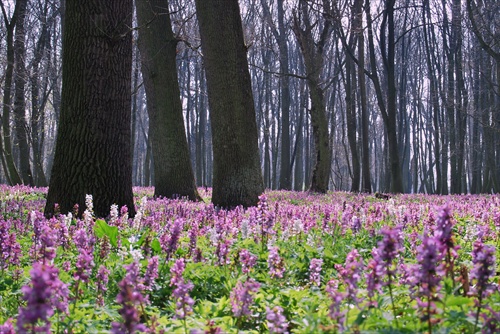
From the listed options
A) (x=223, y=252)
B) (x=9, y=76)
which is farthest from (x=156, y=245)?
(x=9, y=76)

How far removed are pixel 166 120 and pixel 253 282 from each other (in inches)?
421

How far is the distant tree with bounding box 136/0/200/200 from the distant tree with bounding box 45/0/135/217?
5011 millimetres

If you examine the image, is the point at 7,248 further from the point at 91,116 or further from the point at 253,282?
the point at 91,116

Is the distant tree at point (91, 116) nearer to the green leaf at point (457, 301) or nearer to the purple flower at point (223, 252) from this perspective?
the purple flower at point (223, 252)

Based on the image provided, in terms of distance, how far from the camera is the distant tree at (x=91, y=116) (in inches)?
275

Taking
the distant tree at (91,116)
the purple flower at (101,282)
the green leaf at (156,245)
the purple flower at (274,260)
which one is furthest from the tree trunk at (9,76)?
the purple flower at (274,260)

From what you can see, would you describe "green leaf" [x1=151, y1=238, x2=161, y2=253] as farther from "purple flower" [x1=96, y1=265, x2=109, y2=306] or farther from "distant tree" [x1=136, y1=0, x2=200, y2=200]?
"distant tree" [x1=136, y1=0, x2=200, y2=200]

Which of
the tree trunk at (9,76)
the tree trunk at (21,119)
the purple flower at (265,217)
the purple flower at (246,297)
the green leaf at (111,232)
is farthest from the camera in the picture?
the tree trunk at (21,119)

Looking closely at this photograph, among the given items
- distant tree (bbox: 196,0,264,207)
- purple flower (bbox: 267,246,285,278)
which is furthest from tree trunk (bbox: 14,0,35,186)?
purple flower (bbox: 267,246,285,278)

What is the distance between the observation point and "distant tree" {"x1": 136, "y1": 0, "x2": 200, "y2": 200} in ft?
40.7

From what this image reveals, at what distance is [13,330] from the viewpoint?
2.08 meters

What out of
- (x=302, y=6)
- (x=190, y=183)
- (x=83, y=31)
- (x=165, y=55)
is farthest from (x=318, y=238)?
(x=302, y=6)

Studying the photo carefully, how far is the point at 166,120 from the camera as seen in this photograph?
12438mm

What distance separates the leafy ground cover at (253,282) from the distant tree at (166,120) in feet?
20.8
